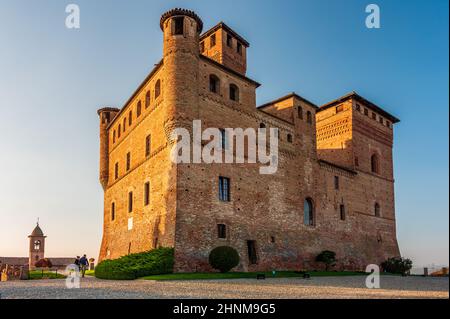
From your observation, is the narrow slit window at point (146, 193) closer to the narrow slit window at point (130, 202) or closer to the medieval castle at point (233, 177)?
the medieval castle at point (233, 177)

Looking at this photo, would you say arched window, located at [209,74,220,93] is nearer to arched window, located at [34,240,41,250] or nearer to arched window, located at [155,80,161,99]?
arched window, located at [155,80,161,99]

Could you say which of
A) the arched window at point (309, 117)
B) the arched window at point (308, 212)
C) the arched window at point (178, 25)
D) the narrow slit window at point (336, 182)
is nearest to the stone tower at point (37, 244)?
the arched window at point (308, 212)

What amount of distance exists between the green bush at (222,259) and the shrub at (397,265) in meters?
18.2

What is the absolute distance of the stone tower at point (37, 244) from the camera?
53.1 meters

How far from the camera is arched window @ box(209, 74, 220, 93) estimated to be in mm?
25603

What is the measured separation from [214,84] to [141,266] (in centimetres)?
1186

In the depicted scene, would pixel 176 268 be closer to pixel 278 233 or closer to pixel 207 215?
pixel 207 215

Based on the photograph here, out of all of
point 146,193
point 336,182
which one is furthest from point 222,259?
point 336,182

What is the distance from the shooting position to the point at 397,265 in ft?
113

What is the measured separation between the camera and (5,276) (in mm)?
21031

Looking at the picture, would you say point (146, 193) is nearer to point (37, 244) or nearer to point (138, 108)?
point (138, 108)

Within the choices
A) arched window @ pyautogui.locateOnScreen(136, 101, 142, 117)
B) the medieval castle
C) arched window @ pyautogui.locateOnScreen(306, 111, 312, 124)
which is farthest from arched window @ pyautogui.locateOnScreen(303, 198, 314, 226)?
arched window @ pyautogui.locateOnScreen(136, 101, 142, 117)
